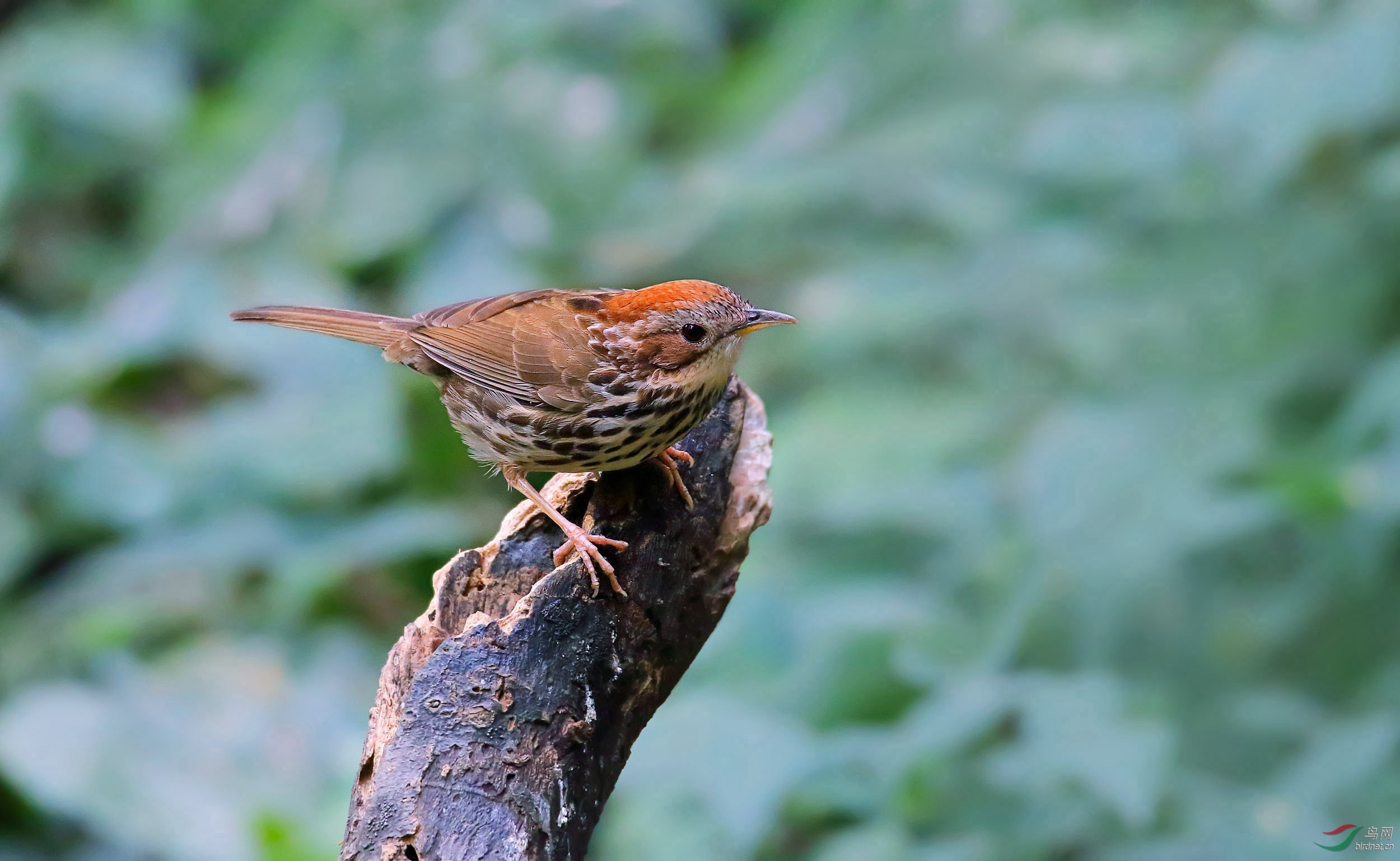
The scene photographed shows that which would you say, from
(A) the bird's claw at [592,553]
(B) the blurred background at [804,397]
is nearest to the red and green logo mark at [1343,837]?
(B) the blurred background at [804,397]

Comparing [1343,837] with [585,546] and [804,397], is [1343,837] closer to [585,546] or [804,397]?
[585,546]

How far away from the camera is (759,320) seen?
3.16 m

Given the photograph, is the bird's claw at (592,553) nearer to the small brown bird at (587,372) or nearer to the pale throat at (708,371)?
the small brown bird at (587,372)

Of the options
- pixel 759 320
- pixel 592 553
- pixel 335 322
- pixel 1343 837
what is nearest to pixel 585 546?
pixel 592 553

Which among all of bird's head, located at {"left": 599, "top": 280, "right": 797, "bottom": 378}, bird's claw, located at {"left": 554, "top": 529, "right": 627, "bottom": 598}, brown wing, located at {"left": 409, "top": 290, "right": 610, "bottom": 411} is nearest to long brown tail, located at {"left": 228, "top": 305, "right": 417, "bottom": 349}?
brown wing, located at {"left": 409, "top": 290, "right": 610, "bottom": 411}

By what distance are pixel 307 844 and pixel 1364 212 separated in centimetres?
437

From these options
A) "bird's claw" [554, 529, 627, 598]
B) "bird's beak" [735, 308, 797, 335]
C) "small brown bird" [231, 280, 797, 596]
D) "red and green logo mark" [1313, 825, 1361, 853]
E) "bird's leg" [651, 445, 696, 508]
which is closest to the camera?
"bird's claw" [554, 529, 627, 598]

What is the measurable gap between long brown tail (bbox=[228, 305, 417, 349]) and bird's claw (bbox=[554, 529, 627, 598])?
111cm

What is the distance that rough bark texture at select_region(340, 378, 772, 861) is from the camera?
7.61 ft

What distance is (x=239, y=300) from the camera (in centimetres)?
582

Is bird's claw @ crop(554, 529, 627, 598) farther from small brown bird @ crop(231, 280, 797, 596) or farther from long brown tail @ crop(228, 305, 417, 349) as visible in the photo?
long brown tail @ crop(228, 305, 417, 349)

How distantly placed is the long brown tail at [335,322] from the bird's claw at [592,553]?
1.11m

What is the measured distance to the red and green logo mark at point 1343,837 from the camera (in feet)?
11.8

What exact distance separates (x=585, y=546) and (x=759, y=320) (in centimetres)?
80
